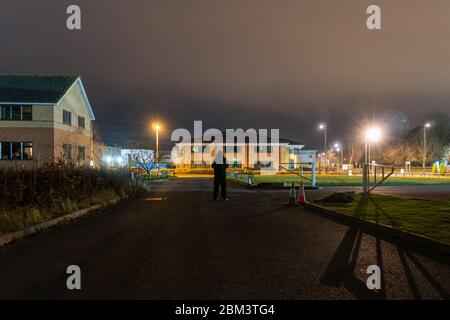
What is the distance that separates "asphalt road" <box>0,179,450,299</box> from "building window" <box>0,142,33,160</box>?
26.2m

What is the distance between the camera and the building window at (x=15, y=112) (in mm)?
33344

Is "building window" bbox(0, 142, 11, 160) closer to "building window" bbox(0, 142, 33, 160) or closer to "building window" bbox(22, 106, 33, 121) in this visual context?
"building window" bbox(0, 142, 33, 160)

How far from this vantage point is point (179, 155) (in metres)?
79.6

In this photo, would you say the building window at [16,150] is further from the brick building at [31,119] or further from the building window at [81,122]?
the building window at [81,122]

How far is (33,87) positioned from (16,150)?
5.86 meters

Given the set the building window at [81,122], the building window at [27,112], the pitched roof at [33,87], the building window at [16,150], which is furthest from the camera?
the building window at [81,122]

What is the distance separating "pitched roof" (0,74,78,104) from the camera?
33562 millimetres

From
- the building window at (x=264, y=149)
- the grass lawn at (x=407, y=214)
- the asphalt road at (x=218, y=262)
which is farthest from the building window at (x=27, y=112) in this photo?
the building window at (x=264, y=149)

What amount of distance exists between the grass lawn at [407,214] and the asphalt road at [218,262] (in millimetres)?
821

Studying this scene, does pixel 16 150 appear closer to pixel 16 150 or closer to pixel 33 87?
pixel 16 150

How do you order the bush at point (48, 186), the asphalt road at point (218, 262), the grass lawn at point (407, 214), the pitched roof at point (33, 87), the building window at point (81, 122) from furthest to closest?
the building window at point (81, 122) < the pitched roof at point (33, 87) < the bush at point (48, 186) < the grass lawn at point (407, 214) < the asphalt road at point (218, 262)

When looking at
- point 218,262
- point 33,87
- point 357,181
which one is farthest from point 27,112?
point 218,262

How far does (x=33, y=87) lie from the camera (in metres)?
35.0
